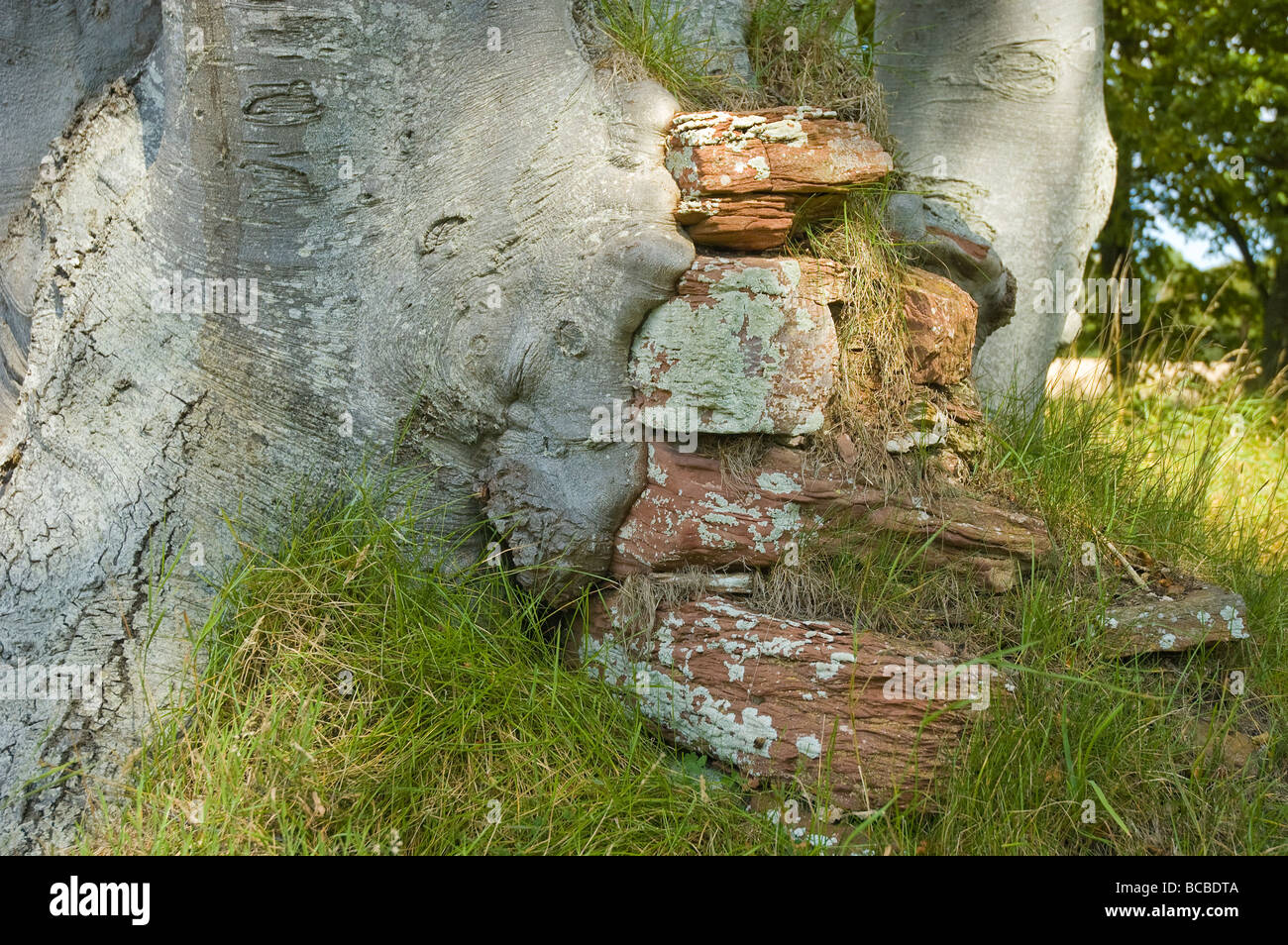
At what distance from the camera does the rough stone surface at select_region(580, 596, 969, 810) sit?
2.45 meters

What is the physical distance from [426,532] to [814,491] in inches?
45.4

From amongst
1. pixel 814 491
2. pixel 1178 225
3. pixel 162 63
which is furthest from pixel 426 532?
pixel 1178 225

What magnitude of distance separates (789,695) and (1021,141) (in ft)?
10.3

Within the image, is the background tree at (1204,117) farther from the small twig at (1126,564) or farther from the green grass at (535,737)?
the green grass at (535,737)

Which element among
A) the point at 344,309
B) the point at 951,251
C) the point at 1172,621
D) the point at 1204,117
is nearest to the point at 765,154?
the point at 951,251

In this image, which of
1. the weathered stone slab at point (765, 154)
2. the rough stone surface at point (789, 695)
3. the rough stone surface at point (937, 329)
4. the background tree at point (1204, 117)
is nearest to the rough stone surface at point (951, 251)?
the rough stone surface at point (937, 329)

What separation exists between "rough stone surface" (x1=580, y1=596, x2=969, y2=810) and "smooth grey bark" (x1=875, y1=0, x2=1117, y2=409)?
7.06 ft

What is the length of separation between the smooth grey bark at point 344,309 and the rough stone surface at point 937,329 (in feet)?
2.62

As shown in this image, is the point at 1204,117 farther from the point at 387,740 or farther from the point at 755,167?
the point at 387,740

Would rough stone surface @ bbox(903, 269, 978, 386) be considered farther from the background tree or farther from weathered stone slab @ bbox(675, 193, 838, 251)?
the background tree

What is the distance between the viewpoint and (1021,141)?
14.3 ft

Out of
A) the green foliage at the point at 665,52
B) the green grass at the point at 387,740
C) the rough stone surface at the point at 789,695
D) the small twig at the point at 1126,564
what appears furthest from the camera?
the small twig at the point at 1126,564

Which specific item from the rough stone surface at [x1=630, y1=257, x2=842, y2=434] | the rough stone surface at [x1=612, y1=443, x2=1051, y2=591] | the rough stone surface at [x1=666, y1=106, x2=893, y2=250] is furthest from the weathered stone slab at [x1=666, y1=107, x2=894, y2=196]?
the rough stone surface at [x1=612, y1=443, x2=1051, y2=591]

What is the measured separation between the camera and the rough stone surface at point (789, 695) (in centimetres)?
245
